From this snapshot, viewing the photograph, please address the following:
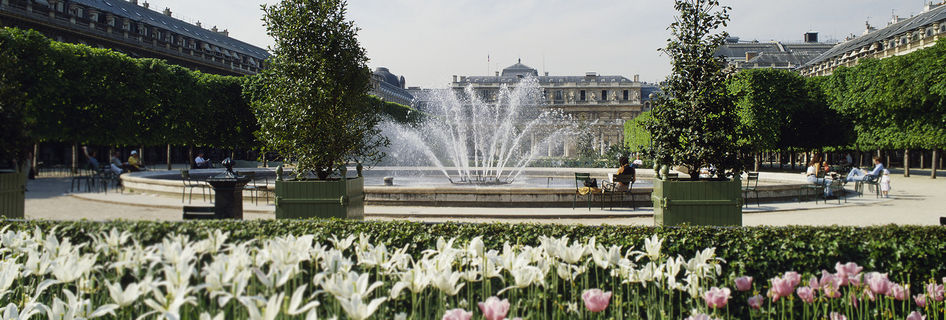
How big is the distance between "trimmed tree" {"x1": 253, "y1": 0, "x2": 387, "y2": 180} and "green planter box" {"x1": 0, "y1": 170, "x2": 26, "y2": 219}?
3590 millimetres

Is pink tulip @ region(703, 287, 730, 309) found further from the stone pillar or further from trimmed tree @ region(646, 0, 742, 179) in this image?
the stone pillar

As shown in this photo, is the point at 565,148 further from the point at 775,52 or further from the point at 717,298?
the point at 717,298

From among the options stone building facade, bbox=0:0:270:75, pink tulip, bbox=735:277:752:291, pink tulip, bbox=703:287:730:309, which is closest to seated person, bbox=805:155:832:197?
pink tulip, bbox=735:277:752:291

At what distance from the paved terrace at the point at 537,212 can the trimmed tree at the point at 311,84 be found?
2622 millimetres

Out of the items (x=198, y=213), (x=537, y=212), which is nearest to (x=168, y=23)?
(x=537, y=212)

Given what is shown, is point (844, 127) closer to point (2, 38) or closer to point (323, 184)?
point (323, 184)

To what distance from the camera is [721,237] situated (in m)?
5.32

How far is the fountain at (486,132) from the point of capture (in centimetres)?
3244

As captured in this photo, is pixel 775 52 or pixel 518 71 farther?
pixel 518 71

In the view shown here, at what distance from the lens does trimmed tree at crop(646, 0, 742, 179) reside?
8781 millimetres

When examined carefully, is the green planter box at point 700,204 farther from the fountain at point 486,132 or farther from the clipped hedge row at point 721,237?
the fountain at point 486,132

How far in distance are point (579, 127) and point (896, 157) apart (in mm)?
33038

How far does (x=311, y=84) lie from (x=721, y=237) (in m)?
6.63

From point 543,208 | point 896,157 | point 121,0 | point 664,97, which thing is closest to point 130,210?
point 543,208
